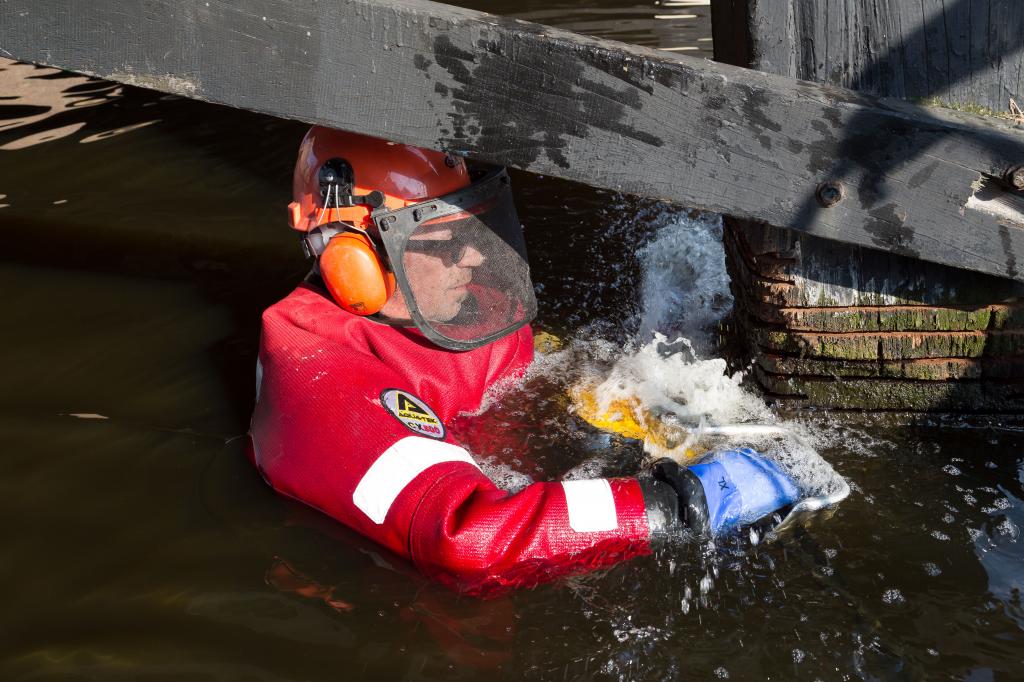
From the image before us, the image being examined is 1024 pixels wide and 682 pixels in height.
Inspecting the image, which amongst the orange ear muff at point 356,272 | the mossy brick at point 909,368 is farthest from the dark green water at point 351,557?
the orange ear muff at point 356,272

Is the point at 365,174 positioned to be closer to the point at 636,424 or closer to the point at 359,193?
the point at 359,193

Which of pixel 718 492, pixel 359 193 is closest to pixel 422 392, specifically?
pixel 359 193

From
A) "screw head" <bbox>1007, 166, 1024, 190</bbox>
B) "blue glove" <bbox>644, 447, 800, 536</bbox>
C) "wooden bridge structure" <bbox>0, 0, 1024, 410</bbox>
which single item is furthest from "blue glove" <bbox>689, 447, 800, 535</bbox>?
"screw head" <bbox>1007, 166, 1024, 190</bbox>

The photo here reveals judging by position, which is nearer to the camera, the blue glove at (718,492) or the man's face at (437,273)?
the blue glove at (718,492)

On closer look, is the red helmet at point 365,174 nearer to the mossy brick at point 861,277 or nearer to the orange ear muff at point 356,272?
the orange ear muff at point 356,272

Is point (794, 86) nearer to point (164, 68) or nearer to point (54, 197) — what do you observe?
point (164, 68)

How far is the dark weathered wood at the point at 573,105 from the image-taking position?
2465 mm

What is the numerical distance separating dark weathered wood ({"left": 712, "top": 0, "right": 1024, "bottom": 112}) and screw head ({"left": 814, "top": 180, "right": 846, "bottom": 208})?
28 centimetres

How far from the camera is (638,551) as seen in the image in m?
2.73

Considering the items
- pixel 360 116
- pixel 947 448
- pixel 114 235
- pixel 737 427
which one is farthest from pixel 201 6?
pixel 114 235

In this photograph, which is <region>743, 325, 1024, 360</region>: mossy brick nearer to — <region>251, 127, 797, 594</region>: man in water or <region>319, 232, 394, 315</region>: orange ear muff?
<region>251, 127, 797, 594</region>: man in water

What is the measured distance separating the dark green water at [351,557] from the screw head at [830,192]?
3.12ft

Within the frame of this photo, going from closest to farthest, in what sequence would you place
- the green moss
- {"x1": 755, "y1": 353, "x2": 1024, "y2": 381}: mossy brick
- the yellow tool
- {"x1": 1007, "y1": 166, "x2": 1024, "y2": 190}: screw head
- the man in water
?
{"x1": 1007, "y1": 166, "x2": 1024, "y2": 190}: screw head < the green moss < the man in water < {"x1": 755, "y1": 353, "x2": 1024, "y2": 381}: mossy brick < the yellow tool

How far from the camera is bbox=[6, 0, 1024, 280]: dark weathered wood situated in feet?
8.09
